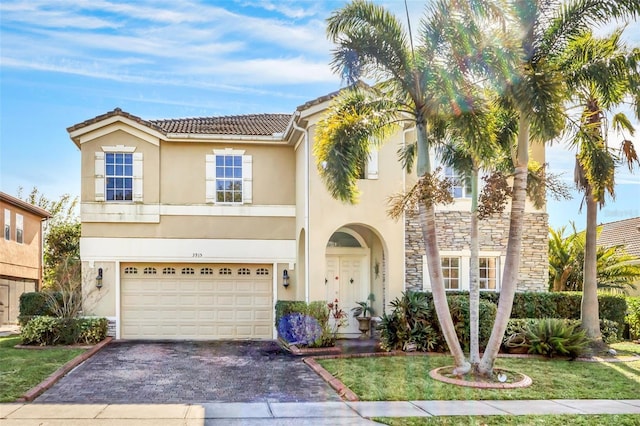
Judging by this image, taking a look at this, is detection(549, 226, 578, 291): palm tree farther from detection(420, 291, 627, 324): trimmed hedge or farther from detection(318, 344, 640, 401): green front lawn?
detection(318, 344, 640, 401): green front lawn

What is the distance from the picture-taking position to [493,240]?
65.7 ft

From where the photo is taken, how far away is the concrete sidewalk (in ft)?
32.2

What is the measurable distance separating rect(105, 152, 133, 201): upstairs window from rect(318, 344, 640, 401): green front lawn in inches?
348

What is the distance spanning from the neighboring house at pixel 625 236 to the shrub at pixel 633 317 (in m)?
8.37

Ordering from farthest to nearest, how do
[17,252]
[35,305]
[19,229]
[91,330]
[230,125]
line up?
[19,229], [17,252], [230,125], [35,305], [91,330]

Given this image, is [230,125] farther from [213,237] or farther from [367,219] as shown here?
[367,219]

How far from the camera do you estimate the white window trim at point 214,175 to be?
20219 millimetres

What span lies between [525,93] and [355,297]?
1019cm

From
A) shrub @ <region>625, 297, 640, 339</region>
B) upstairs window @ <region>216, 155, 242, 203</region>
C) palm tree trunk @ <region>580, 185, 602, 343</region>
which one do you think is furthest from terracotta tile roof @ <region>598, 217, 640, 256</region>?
upstairs window @ <region>216, 155, 242, 203</region>

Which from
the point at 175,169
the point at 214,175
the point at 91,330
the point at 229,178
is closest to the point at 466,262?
the point at 229,178

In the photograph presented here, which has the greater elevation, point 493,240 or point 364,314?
point 493,240

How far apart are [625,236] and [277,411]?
89.0 feet

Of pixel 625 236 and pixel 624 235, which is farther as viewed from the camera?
pixel 624 235

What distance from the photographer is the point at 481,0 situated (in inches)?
480
